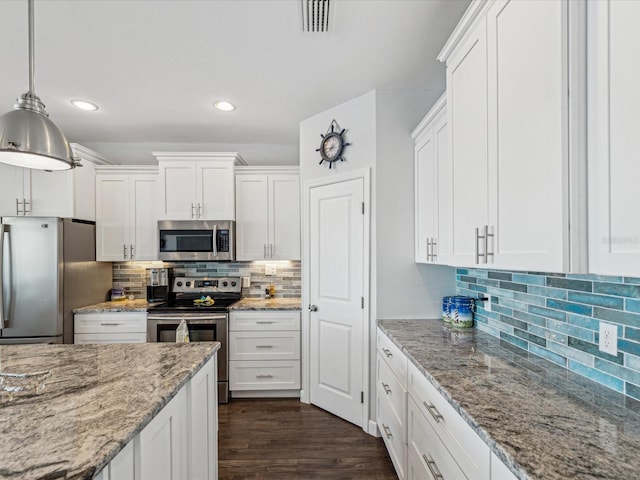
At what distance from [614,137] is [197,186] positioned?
3420mm

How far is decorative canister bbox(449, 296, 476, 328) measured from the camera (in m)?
2.27

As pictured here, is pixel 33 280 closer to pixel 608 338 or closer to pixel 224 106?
pixel 224 106

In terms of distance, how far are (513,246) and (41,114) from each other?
2.00 meters

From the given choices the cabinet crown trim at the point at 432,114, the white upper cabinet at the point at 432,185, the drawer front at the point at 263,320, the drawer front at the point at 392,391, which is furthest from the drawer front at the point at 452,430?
the drawer front at the point at 263,320

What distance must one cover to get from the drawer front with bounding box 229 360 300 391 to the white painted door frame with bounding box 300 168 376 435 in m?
0.13

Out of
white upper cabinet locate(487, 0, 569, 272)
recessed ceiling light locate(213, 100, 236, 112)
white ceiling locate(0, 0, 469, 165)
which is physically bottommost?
white upper cabinet locate(487, 0, 569, 272)

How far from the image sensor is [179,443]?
1376 mm

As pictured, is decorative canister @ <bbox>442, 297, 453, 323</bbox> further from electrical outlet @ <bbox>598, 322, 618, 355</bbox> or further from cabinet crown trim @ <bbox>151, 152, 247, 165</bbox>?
cabinet crown trim @ <bbox>151, 152, 247, 165</bbox>

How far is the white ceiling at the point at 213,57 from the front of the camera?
5.89 ft

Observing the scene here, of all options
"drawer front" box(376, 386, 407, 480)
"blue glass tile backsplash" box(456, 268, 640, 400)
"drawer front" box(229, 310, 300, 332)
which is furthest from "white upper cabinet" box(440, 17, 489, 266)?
"drawer front" box(229, 310, 300, 332)

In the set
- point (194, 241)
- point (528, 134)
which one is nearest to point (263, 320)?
point (194, 241)

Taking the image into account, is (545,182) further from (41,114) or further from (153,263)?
(153,263)

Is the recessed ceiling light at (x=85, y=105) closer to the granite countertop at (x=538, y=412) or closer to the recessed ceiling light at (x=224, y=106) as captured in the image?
the recessed ceiling light at (x=224, y=106)

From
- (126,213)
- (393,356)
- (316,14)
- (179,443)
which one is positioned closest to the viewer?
(179,443)
